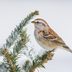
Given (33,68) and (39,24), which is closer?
(33,68)

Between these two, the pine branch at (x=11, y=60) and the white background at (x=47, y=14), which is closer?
the pine branch at (x=11, y=60)

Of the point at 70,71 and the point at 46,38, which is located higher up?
the point at 46,38

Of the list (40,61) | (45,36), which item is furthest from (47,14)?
(40,61)

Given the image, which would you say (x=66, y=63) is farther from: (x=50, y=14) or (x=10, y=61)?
(x=10, y=61)

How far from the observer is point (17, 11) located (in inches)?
109

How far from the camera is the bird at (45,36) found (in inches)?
33.9

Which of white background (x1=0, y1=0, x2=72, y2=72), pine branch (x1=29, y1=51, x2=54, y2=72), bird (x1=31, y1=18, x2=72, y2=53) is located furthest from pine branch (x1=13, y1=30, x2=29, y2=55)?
white background (x1=0, y1=0, x2=72, y2=72)

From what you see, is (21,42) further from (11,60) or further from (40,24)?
(40,24)

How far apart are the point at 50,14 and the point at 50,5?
0.17 metres

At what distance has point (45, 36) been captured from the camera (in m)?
0.91

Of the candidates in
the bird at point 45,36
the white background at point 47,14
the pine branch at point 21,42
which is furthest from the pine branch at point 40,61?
the white background at point 47,14

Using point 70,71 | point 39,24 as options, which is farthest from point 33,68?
point 70,71

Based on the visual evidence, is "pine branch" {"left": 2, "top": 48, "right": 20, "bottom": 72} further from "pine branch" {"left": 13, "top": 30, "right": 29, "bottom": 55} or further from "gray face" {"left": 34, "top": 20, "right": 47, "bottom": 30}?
"gray face" {"left": 34, "top": 20, "right": 47, "bottom": 30}

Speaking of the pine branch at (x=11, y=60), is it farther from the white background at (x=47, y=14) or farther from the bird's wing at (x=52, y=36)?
the white background at (x=47, y=14)
